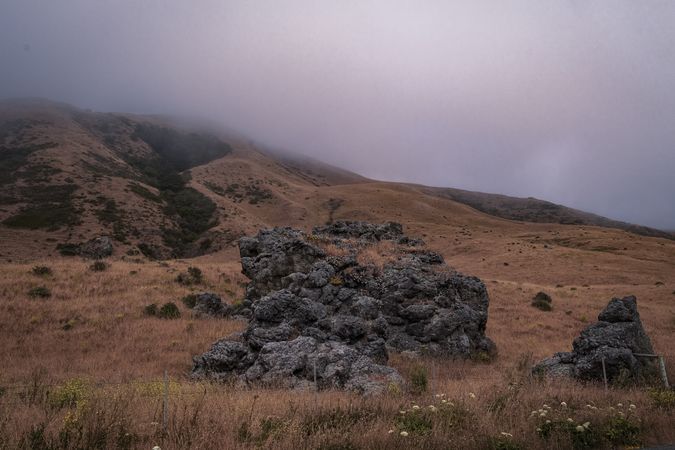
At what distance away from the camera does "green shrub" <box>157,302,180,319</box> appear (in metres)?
23.8

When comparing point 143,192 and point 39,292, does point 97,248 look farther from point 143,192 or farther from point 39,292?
point 143,192

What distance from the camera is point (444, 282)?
22.8 m

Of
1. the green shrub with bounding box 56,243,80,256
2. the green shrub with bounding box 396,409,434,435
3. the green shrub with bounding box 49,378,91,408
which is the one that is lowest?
the green shrub with bounding box 56,243,80,256

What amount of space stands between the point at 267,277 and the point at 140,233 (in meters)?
46.6

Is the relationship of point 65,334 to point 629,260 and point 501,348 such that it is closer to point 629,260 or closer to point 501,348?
point 501,348

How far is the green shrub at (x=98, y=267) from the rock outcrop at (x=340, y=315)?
429 inches

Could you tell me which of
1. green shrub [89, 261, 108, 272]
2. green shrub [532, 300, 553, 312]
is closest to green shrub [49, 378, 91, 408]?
green shrub [89, 261, 108, 272]

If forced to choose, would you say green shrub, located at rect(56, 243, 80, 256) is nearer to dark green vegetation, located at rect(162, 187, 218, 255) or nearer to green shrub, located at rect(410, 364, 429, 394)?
dark green vegetation, located at rect(162, 187, 218, 255)

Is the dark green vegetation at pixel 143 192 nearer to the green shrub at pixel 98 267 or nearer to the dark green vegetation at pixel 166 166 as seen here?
the dark green vegetation at pixel 166 166

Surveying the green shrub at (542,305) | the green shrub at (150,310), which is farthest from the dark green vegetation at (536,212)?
the green shrub at (150,310)

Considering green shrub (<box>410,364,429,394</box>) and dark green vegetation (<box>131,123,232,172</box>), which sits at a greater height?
dark green vegetation (<box>131,123,232,172</box>)

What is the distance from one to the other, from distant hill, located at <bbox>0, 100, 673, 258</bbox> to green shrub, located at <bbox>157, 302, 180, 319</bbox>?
115 feet

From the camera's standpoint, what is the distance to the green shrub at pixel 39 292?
24.0m

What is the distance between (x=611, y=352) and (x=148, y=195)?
80267mm
